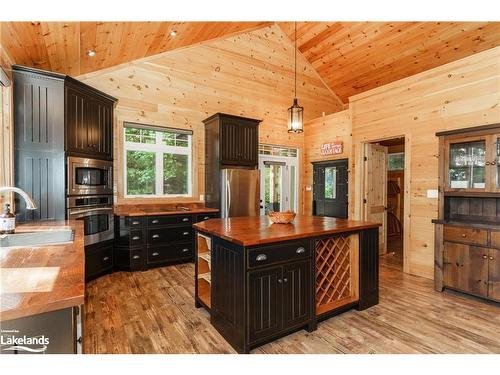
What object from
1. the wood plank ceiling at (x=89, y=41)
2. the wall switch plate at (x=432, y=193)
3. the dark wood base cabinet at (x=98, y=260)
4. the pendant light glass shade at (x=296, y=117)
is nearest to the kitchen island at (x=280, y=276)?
the pendant light glass shade at (x=296, y=117)

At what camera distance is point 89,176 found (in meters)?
3.63

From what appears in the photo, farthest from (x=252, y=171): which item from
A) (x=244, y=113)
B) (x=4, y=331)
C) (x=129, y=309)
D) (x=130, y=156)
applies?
(x=4, y=331)

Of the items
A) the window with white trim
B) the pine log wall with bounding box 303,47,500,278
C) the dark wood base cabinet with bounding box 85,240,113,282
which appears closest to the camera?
the pine log wall with bounding box 303,47,500,278

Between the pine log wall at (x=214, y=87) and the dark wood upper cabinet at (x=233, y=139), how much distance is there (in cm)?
38

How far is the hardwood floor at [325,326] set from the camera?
2.16m

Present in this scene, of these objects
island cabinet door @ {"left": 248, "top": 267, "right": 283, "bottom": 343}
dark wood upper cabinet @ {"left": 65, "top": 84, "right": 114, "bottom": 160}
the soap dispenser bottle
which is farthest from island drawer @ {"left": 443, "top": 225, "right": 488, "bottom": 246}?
dark wood upper cabinet @ {"left": 65, "top": 84, "right": 114, "bottom": 160}

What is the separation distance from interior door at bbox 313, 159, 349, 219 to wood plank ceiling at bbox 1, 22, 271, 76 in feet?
11.1

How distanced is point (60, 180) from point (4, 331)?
2.87 metres

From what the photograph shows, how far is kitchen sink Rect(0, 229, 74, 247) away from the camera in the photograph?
1.94 meters

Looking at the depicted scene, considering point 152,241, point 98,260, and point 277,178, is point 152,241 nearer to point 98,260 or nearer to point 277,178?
point 98,260

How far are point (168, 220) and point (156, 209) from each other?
1.56 feet

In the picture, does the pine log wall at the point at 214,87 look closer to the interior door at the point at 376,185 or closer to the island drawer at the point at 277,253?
the interior door at the point at 376,185

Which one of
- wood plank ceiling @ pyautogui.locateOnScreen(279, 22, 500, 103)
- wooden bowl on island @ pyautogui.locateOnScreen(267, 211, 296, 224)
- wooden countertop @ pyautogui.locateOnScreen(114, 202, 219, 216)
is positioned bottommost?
wooden countertop @ pyautogui.locateOnScreen(114, 202, 219, 216)

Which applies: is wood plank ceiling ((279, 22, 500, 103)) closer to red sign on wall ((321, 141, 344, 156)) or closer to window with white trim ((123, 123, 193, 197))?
red sign on wall ((321, 141, 344, 156))
